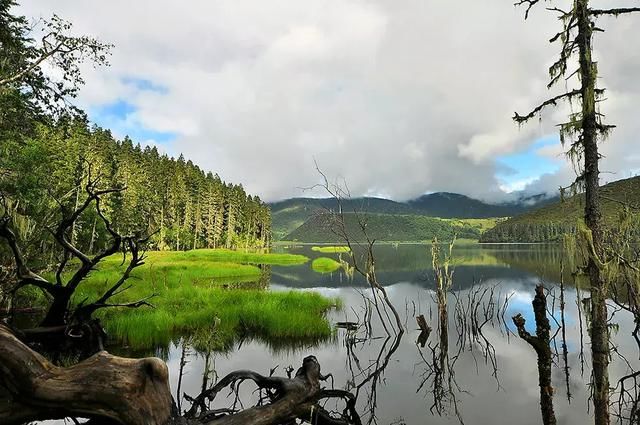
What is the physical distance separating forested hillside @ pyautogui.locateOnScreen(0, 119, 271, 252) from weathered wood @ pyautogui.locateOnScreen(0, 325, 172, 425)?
61.7 feet

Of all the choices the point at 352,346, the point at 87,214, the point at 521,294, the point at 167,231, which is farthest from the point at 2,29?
the point at 167,231

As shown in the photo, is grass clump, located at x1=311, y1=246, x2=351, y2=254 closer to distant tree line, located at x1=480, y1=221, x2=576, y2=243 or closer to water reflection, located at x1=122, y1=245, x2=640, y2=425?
water reflection, located at x1=122, y1=245, x2=640, y2=425

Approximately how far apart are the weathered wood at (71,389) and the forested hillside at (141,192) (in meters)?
Answer: 18.8

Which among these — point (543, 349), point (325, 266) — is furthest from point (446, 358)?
point (325, 266)

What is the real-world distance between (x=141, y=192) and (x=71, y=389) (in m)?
58.2

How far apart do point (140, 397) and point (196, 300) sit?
1749 cm

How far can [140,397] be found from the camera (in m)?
3.51

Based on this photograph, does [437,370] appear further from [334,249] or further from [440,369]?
[334,249]

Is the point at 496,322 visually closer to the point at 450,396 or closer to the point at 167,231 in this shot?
the point at 450,396

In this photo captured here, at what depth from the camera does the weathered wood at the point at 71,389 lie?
3.34 meters

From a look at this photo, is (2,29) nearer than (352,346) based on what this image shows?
Yes

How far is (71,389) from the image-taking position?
342 cm

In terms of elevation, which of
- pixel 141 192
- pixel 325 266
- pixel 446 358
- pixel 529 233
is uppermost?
pixel 141 192

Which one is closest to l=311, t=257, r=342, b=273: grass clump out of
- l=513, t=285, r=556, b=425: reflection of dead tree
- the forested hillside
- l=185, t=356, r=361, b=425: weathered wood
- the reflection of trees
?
the forested hillside
